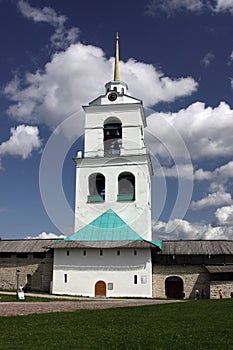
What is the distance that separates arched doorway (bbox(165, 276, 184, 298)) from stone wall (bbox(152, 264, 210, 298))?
0.26 metres

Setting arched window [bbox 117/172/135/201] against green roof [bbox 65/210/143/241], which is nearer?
green roof [bbox 65/210/143/241]

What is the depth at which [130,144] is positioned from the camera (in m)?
33.8

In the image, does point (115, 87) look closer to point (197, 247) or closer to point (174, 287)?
point (197, 247)

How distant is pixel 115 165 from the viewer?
33156 millimetres

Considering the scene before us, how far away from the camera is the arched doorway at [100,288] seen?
28567 mm

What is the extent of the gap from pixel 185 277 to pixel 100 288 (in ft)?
19.9

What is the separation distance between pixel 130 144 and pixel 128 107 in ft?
10.6

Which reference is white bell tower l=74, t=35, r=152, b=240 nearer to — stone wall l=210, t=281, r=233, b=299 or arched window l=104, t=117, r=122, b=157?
arched window l=104, t=117, r=122, b=157

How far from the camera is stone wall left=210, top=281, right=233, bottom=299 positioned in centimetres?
2738

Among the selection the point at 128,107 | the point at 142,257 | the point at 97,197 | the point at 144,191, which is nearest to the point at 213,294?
the point at 142,257

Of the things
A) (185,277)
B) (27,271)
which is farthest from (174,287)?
(27,271)

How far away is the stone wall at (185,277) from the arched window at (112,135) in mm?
10574

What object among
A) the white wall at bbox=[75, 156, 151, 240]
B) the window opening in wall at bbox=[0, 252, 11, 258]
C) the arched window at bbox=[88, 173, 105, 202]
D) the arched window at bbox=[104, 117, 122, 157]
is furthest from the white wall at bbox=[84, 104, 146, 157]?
the window opening in wall at bbox=[0, 252, 11, 258]

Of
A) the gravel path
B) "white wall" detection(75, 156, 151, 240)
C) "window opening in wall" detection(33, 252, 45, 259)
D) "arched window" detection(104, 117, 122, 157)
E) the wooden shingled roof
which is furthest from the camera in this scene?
"arched window" detection(104, 117, 122, 157)
